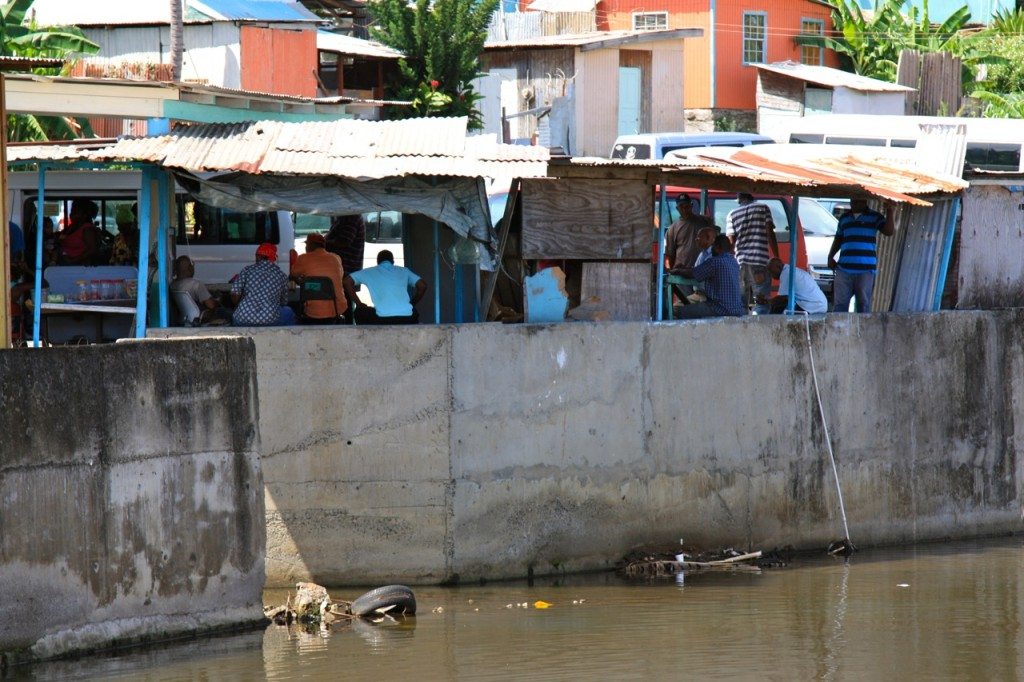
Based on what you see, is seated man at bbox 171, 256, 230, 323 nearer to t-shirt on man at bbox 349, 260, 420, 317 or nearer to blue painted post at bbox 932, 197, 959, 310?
t-shirt on man at bbox 349, 260, 420, 317

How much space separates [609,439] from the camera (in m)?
11.4

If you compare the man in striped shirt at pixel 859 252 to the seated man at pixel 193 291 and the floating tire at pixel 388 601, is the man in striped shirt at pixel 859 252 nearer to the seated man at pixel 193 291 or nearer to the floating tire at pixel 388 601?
the floating tire at pixel 388 601

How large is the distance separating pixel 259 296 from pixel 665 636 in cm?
421

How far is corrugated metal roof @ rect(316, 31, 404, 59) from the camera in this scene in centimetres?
2878

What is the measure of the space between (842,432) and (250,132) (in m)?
6.00

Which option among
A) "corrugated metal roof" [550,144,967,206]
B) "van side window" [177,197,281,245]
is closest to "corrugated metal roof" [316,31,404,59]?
"van side window" [177,197,281,245]

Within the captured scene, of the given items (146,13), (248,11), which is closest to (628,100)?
(248,11)

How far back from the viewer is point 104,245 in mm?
14391

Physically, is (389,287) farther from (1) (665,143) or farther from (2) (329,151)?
(1) (665,143)

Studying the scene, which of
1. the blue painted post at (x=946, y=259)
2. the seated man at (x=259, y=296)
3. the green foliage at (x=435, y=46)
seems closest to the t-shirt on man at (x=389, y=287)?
the seated man at (x=259, y=296)

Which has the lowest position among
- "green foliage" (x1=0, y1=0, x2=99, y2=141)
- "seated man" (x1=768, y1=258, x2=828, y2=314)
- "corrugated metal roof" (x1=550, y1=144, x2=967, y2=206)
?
"seated man" (x1=768, y1=258, x2=828, y2=314)

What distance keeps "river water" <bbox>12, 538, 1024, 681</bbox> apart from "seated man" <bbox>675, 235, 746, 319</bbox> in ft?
7.95

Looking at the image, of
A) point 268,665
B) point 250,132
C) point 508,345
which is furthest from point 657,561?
point 250,132

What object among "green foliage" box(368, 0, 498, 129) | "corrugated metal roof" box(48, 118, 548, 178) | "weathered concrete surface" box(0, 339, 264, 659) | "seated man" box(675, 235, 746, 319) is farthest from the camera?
"green foliage" box(368, 0, 498, 129)
